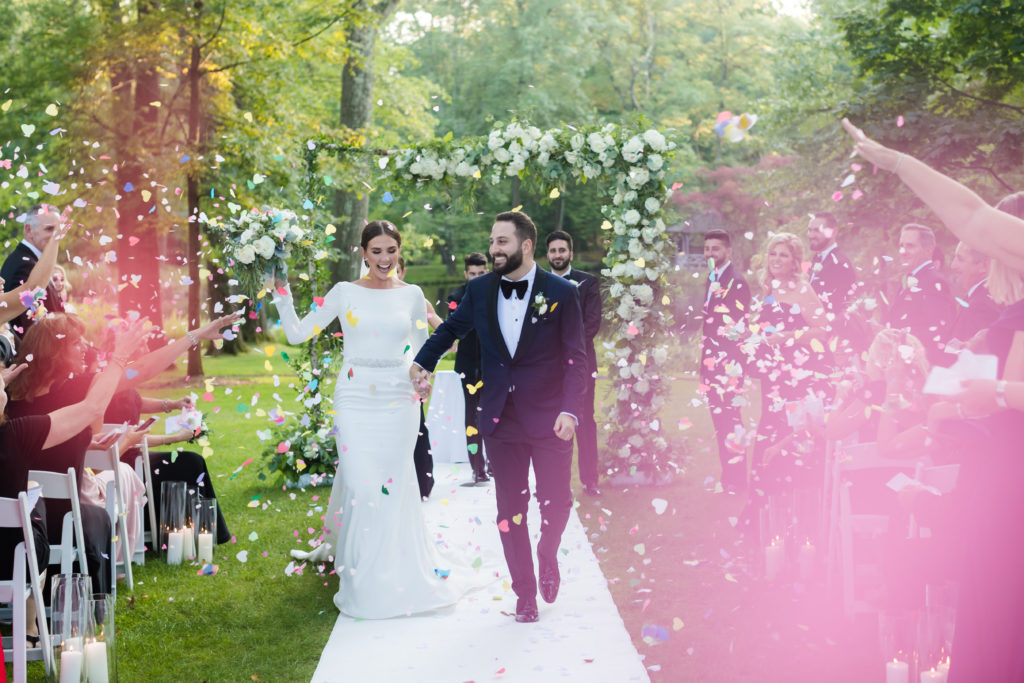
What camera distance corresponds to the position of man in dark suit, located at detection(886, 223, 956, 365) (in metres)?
6.67

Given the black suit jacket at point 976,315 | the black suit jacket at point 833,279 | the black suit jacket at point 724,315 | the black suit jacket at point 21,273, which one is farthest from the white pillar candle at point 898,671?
the black suit jacket at point 21,273

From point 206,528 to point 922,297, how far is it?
5380 mm

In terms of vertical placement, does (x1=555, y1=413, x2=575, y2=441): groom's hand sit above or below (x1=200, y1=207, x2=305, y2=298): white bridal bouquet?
below

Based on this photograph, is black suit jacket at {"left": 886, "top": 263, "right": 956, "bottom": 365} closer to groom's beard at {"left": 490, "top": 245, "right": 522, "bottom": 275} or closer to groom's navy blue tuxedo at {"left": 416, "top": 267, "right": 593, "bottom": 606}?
groom's navy blue tuxedo at {"left": 416, "top": 267, "right": 593, "bottom": 606}

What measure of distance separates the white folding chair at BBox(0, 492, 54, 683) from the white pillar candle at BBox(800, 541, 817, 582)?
13.3 ft

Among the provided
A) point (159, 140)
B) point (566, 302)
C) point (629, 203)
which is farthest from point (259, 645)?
point (159, 140)

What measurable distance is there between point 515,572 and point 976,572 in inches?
114

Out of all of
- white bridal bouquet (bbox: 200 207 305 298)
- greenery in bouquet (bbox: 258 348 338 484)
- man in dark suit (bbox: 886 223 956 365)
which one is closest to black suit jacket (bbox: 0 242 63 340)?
white bridal bouquet (bbox: 200 207 305 298)

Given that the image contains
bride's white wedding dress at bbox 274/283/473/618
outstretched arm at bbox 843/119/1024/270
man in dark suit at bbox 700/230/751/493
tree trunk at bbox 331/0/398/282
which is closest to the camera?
outstretched arm at bbox 843/119/1024/270

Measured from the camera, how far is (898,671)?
3.98m

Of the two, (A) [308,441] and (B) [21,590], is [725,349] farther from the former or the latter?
(B) [21,590]

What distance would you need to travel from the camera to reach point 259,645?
5.03 metres

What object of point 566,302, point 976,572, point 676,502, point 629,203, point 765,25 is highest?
point 765,25

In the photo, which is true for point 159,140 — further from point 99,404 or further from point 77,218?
point 99,404
